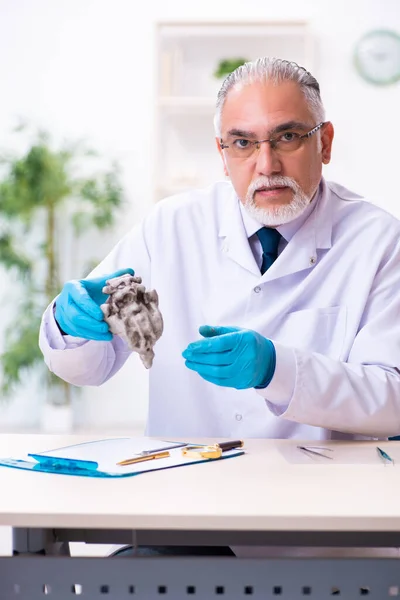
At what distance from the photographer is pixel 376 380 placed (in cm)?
158

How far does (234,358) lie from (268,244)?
20.3 inches

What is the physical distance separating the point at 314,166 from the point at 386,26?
2914mm

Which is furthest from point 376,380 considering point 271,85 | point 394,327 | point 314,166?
point 271,85

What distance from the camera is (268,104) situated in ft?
5.83

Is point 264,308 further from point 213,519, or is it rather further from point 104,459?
point 213,519

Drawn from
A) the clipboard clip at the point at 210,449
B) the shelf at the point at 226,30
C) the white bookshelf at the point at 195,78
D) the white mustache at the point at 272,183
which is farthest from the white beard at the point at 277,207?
the shelf at the point at 226,30

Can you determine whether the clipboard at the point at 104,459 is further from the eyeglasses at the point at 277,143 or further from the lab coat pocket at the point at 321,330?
the eyeglasses at the point at 277,143

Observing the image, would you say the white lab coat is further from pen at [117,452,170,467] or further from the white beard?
pen at [117,452,170,467]

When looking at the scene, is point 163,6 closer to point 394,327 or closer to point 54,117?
point 54,117

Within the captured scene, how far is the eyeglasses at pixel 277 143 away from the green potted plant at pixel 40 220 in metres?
2.54

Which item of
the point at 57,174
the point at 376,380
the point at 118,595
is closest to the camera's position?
the point at 118,595

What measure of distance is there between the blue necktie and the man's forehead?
260mm

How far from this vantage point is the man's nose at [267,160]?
1.77m

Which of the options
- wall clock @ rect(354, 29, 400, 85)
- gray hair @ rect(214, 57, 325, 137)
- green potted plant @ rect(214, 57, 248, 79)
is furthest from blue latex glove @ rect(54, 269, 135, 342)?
wall clock @ rect(354, 29, 400, 85)
